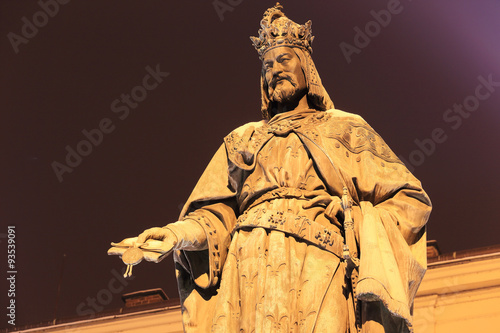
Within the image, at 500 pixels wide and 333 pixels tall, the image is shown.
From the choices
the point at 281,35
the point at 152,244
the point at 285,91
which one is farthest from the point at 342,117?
the point at 152,244

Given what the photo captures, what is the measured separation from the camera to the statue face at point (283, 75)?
211 inches

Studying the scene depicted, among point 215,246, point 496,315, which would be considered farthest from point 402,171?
point 496,315

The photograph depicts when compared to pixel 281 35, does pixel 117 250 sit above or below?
below

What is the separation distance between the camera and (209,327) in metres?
4.87

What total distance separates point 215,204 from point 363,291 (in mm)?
1298

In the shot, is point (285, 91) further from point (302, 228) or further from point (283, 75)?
point (302, 228)

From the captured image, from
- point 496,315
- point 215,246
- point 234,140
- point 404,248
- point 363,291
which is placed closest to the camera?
point 363,291

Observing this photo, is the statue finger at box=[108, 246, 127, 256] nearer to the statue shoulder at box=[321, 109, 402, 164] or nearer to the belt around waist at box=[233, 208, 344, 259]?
the belt around waist at box=[233, 208, 344, 259]

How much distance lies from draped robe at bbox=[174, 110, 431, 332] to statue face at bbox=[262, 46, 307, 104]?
0.12 m

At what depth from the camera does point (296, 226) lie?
15.5 ft

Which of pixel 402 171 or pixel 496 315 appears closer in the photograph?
pixel 402 171

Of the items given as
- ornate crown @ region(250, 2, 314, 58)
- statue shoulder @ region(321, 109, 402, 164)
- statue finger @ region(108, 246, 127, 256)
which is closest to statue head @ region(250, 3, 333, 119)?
ornate crown @ region(250, 2, 314, 58)

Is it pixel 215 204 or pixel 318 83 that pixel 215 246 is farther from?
pixel 318 83

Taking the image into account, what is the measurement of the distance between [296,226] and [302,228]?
0.11ft
